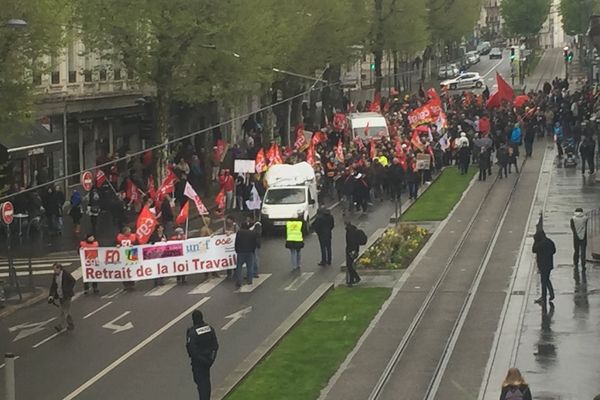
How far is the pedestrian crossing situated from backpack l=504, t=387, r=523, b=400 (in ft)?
68.6

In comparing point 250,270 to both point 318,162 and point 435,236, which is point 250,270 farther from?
point 318,162

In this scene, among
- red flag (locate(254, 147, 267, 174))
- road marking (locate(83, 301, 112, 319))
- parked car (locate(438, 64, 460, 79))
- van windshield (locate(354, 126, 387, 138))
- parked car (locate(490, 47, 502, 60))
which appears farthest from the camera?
parked car (locate(490, 47, 502, 60))

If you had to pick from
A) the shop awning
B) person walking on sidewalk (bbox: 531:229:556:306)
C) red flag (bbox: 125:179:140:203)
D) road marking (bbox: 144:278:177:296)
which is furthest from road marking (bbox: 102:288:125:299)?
the shop awning

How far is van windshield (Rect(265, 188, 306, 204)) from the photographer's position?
41.1m

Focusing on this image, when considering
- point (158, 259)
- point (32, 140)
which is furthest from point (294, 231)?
point (32, 140)

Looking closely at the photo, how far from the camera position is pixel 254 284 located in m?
32.1

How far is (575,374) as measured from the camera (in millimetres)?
21422

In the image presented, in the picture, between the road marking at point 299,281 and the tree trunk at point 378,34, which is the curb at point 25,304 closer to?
the road marking at point 299,281

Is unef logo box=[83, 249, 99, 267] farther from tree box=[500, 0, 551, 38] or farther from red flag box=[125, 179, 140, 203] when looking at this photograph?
tree box=[500, 0, 551, 38]

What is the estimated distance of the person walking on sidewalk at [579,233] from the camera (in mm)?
29625

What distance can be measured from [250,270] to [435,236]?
7750 mm

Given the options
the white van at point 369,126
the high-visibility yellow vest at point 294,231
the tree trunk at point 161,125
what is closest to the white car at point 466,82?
the white van at point 369,126

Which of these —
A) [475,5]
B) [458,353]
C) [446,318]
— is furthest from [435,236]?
[475,5]

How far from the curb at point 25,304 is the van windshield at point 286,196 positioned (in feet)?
33.9
